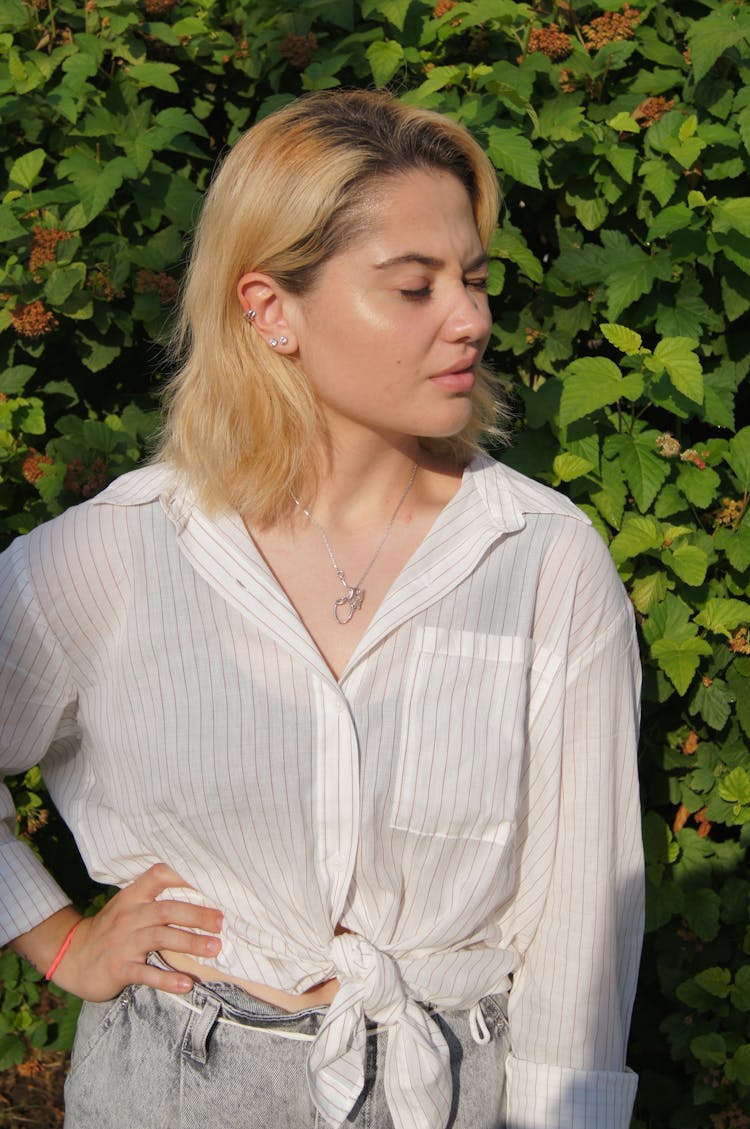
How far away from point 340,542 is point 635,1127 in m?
1.55

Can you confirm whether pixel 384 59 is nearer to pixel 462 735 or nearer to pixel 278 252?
pixel 278 252

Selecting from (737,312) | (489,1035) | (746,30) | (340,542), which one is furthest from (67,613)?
(746,30)

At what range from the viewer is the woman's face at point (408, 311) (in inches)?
72.5

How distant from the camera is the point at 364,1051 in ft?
5.90

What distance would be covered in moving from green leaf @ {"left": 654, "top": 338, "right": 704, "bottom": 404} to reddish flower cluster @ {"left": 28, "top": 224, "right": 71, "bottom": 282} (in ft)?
3.99

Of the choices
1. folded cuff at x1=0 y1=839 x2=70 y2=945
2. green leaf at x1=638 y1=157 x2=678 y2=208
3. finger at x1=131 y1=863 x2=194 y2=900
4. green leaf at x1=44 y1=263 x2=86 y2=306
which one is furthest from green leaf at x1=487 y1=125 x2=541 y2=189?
folded cuff at x1=0 y1=839 x2=70 y2=945

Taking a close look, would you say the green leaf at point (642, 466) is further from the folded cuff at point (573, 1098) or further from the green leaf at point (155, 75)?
the green leaf at point (155, 75)

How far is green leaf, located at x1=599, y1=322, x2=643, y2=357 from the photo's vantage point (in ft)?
7.85

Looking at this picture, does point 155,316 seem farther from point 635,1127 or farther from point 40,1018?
point 635,1127

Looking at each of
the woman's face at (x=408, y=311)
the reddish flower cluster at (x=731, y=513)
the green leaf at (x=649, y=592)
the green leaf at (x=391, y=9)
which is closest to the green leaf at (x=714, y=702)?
the green leaf at (x=649, y=592)

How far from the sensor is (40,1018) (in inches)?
120

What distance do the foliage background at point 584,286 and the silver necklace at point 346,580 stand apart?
47 cm

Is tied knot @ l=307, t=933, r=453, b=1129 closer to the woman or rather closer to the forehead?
the woman

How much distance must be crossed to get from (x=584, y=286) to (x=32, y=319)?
1.15m
